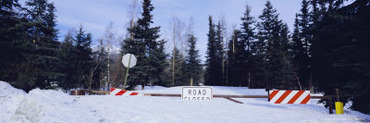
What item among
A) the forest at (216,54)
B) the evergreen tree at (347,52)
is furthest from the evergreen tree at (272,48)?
the evergreen tree at (347,52)

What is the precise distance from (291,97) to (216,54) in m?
39.7

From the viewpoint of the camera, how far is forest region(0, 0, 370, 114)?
1033 cm

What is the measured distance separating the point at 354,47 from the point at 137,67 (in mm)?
21928

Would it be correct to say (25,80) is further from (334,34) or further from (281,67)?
(281,67)

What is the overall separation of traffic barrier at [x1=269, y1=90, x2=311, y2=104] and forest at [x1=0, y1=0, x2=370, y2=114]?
3.54 m

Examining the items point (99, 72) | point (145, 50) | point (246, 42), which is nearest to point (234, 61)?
point (246, 42)

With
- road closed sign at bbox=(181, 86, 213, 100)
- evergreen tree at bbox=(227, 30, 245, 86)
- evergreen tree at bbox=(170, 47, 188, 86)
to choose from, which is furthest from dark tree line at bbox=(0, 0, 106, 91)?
evergreen tree at bbox=(227, 30, 245, 86)

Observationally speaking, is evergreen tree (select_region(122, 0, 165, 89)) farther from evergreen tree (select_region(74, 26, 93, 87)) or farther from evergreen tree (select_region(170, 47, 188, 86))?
evergreen tree (select_region(170, 47, 188, 86))

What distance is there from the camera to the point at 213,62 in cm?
4544

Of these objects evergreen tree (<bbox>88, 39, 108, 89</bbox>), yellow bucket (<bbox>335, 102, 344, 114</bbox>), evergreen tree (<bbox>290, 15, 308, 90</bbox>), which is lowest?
yellow bucket (<bbox>335, 102, 344, 114</bbox>)

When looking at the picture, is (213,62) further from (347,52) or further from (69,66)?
(347,52)

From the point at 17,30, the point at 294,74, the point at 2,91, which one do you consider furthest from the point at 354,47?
the point at 294,74

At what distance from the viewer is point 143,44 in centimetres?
2783

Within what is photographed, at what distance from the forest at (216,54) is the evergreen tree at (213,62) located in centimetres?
21
